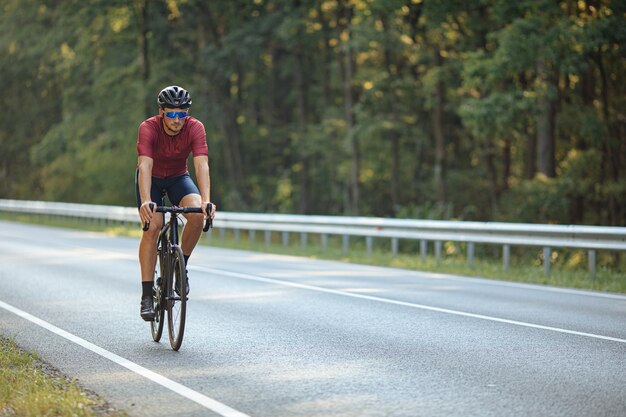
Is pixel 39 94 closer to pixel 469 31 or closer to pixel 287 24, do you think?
A: pixel 287 24

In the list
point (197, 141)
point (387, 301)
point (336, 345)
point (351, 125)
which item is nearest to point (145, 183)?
point (197, 141)

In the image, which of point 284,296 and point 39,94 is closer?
point 284,296

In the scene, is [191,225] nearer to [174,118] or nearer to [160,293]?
[160,293]

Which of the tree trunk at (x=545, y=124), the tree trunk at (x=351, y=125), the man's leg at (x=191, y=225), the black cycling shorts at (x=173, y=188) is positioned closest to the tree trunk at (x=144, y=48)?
the tree trunk at (x=351, y=125)

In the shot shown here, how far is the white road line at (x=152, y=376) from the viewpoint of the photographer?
21.1ft

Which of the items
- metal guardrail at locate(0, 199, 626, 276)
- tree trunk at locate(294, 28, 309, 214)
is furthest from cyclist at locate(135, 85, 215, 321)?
tree trunk at locate(294, 28, 309, 214)

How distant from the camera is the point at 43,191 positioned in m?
60.7

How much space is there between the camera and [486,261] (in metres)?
19.4

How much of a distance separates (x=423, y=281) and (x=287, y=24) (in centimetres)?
2774

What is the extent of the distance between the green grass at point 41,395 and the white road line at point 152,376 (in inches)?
21.9

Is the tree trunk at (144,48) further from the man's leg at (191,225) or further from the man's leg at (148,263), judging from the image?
the man's leg at (191,225)

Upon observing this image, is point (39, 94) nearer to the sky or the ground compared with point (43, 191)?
nearer to the sky

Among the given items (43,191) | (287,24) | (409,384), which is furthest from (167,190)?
(43,191)

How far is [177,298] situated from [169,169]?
46.4 inches
